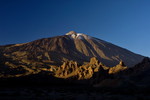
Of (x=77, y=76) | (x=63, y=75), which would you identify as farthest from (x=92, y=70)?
(x=63, y=75)

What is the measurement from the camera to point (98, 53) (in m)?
183

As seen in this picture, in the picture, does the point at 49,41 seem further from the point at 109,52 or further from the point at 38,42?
the point at 109,52

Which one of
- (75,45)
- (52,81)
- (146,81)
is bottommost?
(146,81)

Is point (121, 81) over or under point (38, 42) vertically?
under

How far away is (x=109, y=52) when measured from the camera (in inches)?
7717

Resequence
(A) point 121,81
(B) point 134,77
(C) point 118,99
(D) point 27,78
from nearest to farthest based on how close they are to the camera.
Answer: (C) point 118,99 < (A) point 121,81 < (B) point 134,77 < (D) point 27,78

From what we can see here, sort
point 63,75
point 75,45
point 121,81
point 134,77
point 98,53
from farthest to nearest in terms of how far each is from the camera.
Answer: point 75,45 < point 98,53 < point 63,75 < point 134,77 < point 121,81

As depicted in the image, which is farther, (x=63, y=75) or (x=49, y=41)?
(x=49, y=41)

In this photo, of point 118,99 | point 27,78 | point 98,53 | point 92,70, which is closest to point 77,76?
point 92,70

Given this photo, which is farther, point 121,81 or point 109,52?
point 109,52

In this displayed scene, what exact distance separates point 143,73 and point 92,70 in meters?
18.8

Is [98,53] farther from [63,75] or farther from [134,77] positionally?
[134,77]

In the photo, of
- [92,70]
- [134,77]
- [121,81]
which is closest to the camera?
[121,81]

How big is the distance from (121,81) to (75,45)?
157 metres
